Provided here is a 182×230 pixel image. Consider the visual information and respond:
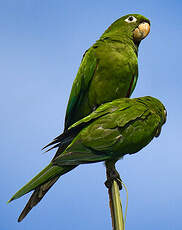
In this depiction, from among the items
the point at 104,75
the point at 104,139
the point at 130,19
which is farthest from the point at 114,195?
the point at 130,19

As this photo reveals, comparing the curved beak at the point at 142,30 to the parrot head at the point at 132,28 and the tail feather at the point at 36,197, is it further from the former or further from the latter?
the tail feather at the point at 36,197

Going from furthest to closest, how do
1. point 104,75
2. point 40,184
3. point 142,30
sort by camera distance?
point 142,30, point 104,75, point 40,184

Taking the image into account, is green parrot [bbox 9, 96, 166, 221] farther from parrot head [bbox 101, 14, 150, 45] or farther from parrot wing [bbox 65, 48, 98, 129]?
parrot head [bbox 101, 14, 150, 45]

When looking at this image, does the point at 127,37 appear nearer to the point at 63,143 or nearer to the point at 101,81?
the point at 101,81

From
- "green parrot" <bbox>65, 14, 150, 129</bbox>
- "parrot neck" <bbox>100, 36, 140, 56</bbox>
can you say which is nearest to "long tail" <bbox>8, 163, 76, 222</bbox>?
"green parrot" <bbox>65, 14, 150, 129</bbox>

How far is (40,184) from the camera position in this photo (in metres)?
0.73

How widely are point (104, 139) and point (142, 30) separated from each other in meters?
0.59

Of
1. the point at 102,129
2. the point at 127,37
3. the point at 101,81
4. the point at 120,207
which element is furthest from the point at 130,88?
the point at 120,207

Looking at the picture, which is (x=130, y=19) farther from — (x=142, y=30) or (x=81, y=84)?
(x=81, y=84)

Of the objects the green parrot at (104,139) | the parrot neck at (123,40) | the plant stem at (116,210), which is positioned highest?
the parrot neck at (123,40)

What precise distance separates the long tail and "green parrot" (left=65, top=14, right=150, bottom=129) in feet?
1.01

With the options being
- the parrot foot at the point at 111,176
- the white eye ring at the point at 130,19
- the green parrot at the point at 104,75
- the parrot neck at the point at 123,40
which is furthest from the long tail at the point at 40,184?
the white eye ring at the point at 130,19

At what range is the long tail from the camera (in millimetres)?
719

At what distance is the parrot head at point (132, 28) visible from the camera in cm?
113
